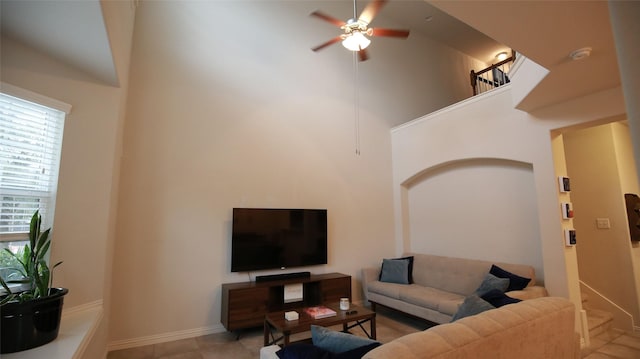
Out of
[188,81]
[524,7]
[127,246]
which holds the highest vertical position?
[188,81]

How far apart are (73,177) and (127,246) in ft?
4.15

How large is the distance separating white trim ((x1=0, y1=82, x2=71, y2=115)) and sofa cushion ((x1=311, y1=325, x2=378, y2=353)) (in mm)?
2648

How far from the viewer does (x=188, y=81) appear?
4129mm

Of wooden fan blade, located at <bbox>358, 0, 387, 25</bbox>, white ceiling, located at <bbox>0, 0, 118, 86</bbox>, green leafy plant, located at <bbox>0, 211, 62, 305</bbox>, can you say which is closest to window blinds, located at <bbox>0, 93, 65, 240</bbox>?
green leafy plant, located at <bbox>0, 211, 62, 305</bbox>

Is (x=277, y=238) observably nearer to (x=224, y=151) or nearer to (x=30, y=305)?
(x=224, y=151)

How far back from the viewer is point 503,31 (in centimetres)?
212

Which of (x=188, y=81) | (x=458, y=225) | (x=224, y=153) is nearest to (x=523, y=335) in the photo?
(x=458, y=225)

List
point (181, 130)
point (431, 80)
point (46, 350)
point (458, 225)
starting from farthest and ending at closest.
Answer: point (431, 80)
point (458, 225)
point (181, 130)
point (46, 350)

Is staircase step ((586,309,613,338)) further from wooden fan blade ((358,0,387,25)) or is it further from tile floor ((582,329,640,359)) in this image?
wooden fan blade ((358,0,387,25))

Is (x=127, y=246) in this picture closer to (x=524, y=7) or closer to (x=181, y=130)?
(x=181, y=130)

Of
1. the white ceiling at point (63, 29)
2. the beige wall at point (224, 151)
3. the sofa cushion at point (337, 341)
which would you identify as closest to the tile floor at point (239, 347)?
the beige wall at point (224, 151)

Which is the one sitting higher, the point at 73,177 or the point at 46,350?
the point at 73,177

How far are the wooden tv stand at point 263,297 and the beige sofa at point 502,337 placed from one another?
269cm

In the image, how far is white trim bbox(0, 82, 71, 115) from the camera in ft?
7.11
